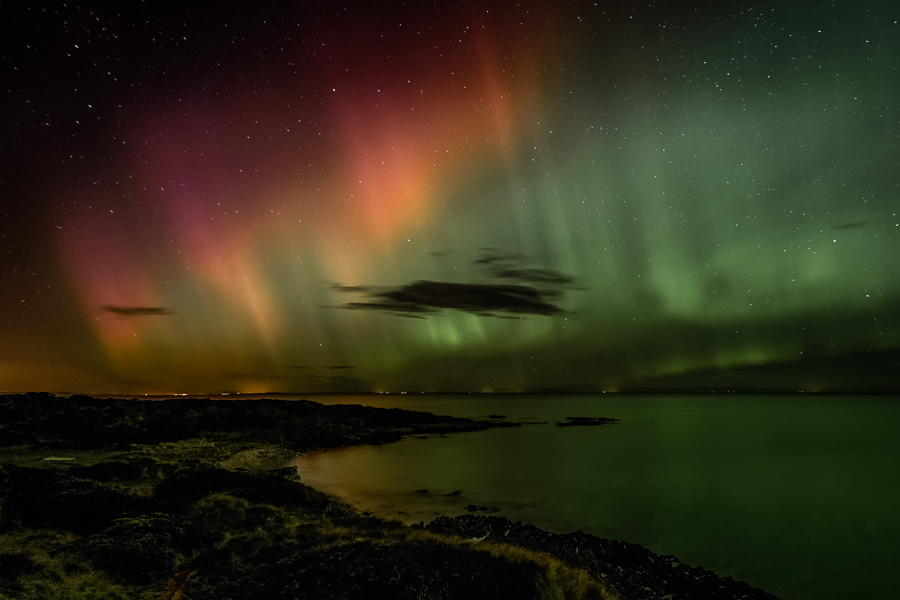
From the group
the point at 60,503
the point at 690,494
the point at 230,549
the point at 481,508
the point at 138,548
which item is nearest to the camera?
the point at 138,548

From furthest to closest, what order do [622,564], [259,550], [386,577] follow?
[622,564], [259,550], [386,577]

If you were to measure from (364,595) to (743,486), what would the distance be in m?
27.2

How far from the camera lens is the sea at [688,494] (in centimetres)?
1591

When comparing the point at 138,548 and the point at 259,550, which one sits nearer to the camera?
the point at 138,548

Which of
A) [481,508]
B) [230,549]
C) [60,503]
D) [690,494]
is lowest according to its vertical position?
[690,494]

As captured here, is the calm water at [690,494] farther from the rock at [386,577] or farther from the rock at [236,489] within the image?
the rock at [386,577]

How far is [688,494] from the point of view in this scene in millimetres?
25562

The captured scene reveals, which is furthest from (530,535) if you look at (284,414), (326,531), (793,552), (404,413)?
(404,413)

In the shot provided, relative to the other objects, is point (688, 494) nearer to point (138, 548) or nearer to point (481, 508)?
point (481, 508)

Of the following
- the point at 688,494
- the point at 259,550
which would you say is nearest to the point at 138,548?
the point at 259,550

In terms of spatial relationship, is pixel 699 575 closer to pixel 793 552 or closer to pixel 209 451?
pixel 793 552

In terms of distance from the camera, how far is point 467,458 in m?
35.0

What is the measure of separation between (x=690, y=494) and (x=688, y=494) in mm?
104

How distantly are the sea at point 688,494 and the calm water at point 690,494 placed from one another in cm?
8
